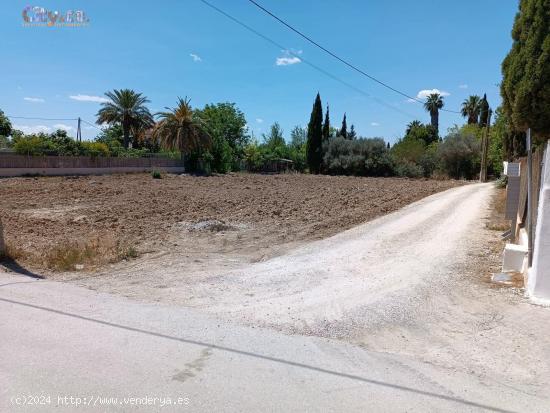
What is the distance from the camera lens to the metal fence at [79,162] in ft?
124

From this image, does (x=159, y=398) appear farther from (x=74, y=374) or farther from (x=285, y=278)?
(x=285, y=278)

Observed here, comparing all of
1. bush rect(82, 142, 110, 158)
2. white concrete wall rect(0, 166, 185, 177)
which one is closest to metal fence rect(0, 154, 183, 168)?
white concrete wall rect(0, 166, 185, 177)

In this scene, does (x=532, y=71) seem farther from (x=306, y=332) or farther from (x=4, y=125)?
(x=4, y=125)

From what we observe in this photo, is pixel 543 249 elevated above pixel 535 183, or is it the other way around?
pixel 535 183

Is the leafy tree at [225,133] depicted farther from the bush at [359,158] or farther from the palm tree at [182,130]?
the bush at [359,158]

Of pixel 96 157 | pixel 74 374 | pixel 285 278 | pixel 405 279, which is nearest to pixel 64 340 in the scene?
pixel 74 374

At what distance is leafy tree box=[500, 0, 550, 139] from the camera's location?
6.84 meters

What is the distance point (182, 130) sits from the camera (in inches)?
1962

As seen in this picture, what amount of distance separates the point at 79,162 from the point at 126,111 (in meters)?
19.3

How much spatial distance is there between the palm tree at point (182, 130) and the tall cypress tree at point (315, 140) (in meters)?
13.4

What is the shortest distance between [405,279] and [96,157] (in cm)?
4180

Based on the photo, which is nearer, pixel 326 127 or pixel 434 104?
pixel 326 127

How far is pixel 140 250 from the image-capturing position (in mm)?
10648

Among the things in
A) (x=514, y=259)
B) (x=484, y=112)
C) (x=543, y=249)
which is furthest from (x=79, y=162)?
(x=484, y=112)
